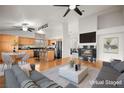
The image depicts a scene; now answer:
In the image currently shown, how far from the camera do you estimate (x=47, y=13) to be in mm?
2826

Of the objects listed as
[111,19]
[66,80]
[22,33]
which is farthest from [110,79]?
[22,33]

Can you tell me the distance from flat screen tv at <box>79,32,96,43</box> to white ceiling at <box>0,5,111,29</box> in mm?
1036

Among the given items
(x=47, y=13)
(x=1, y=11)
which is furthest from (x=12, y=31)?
(x=47, y=13)

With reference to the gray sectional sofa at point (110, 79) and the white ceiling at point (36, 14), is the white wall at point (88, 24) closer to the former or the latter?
the white ceiling at point (36, 14)

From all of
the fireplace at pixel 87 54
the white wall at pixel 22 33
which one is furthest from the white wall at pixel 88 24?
the white wall at pixel 22 33

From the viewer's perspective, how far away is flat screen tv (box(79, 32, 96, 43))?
4.10 metres

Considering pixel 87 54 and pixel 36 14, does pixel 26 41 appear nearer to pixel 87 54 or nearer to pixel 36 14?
pixel 36 14

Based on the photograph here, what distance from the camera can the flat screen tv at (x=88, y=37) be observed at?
4098 millimetres

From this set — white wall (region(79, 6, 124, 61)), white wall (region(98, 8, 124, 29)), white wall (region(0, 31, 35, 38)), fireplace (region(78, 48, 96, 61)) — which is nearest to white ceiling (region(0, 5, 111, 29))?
white wall (region(0, 31, 35, 38))

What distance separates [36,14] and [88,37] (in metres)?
2.52

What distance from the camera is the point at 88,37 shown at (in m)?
4.32

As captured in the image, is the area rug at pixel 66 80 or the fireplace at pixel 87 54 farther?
the fireplace at pixel 87 54

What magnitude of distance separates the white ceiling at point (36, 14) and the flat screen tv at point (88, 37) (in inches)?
40.8

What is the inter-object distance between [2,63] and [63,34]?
252cm
